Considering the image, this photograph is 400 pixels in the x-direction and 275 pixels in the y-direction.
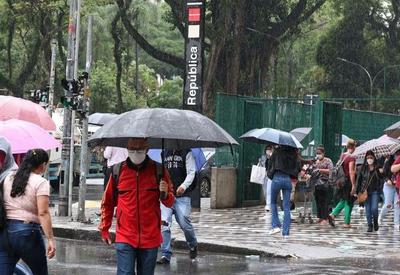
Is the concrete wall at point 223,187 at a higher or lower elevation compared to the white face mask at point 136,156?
lower

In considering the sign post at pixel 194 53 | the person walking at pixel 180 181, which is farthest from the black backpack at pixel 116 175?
the sign post at pixel 194 53

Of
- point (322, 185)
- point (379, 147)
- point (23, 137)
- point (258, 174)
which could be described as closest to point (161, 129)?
point (23, 137)

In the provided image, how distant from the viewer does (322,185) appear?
54.8ft

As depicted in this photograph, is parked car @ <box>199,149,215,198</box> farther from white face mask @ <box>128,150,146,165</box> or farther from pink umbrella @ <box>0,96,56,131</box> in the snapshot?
white face mask @ <box>128,150,146,165</box>

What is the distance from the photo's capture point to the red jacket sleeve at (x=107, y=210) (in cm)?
736

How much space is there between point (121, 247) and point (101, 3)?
27.2 metres

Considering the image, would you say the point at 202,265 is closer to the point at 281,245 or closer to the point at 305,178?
the point at 281,245

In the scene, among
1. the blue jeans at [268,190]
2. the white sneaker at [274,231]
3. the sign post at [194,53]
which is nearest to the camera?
the white sneaker at [274,231]

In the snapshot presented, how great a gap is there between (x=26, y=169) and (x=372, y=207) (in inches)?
387

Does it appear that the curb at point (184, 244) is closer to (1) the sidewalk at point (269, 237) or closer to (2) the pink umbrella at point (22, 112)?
(1) the sidewalk at point (269, 237)

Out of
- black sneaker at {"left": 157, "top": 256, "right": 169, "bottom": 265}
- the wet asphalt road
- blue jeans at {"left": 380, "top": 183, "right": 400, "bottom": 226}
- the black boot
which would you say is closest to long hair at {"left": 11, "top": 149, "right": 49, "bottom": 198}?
the wet asphalt road

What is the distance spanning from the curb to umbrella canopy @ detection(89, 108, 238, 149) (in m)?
4.69

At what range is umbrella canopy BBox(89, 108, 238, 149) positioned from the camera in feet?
24.1

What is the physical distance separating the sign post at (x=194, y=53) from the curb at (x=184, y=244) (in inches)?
264
